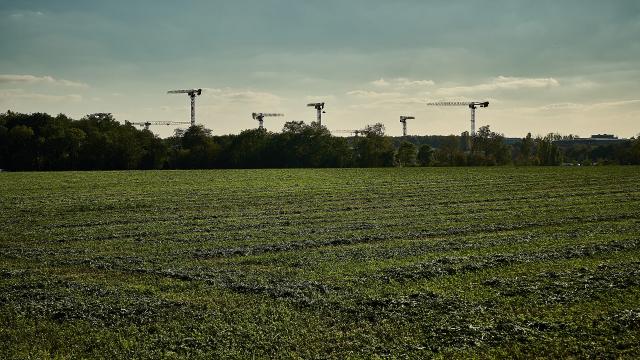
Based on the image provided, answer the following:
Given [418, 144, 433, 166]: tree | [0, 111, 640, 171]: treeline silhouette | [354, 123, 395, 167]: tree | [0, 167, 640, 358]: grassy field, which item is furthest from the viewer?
[418, 144, 433, 166]: tree

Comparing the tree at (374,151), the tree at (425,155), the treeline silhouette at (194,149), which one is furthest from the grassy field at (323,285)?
the tree at (425,155)

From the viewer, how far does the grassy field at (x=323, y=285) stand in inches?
521

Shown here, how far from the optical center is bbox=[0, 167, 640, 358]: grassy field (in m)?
13.2

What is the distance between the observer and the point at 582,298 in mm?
16203

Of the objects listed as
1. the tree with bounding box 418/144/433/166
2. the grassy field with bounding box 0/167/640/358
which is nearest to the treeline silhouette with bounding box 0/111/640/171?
the tree with bounding box 418/144/433/166

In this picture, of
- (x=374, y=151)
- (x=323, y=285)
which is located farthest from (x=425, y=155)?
(x=323, y=285)

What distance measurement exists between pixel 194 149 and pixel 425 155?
228 ft

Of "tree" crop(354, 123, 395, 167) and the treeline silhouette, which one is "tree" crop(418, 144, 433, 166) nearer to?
the treeline silhouette

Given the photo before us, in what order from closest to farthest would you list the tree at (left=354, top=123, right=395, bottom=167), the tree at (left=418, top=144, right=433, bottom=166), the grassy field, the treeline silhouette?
the grassy field
the treeline silhouette
the tree at (left=354, top=123, right=395, bottom=167)
the tree at (left=418, top=144, right=433, bottom=166)

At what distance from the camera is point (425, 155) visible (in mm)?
180625

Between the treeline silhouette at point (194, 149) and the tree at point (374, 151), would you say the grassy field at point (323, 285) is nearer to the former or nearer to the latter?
the treeline silhouette at point (194, 149)

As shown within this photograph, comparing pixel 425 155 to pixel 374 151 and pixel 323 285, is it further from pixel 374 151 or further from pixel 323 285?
pixel 323 285

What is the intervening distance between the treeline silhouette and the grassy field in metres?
102

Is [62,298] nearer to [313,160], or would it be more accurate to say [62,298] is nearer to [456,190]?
[456,190]
